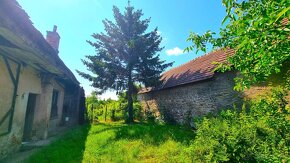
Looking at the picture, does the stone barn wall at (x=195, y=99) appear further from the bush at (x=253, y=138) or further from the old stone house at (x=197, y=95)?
the bush at (x=253, y=138)

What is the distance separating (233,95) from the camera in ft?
32.7

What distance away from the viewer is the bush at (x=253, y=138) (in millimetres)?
4407

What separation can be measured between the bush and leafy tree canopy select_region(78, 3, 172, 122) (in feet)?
35.2

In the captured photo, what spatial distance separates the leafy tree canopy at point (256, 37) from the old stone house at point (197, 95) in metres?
3.27

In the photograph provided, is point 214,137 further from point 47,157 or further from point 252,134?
point 47,157

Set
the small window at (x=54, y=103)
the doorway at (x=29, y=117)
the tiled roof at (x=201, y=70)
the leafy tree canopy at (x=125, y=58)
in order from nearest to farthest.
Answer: the doorway at (x=29, y=117), the tiled roof at (x=201, y=70), the small window at (x=54, y=103), the leafy tree canopy at (x=125, y=58)

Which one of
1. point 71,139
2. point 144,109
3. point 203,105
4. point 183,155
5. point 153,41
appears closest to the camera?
point 183,155

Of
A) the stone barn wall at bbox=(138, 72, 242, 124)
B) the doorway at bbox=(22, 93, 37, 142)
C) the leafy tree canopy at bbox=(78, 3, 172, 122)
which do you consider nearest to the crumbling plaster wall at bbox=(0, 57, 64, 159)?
the doorway at bbox=(22, 93, 37, 142)

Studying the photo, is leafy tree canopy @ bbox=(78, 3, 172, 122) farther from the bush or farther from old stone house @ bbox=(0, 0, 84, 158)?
the bush

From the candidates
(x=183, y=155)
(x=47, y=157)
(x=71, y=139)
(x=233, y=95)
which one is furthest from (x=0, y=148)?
(x=233, y=95)

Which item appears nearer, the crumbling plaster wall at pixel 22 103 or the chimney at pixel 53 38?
the crumbling plaster wall at pixel 22 103

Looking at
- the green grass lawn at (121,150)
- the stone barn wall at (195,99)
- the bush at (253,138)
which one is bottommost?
the green grass lawn at (121,150)

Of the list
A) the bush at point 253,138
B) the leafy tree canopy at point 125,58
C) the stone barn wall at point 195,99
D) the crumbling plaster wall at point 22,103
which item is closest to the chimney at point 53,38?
the leafy tree canopy at point 125,58

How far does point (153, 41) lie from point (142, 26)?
1525 mm
